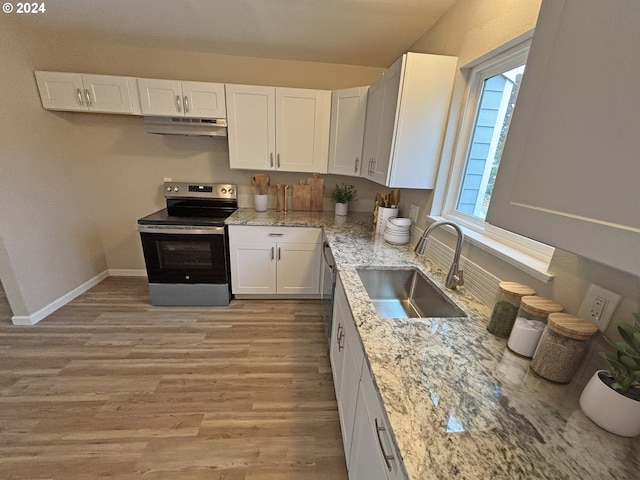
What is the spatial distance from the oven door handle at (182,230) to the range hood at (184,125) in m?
0.91

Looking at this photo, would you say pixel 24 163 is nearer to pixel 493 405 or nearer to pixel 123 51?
pixel 123 51

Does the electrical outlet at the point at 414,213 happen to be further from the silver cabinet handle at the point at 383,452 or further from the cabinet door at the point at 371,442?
the silver cabinet handle at the point at 383,452

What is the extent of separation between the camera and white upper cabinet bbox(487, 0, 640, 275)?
44 centimetres

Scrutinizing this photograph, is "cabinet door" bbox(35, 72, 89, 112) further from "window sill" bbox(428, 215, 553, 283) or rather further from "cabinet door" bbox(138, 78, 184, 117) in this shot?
"window sill" bbox(428, 215, 553, 283)

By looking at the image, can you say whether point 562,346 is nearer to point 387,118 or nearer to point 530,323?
point 530,323

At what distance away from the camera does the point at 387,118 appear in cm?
182

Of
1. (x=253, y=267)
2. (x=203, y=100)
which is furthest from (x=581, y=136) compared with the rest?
(x=203, y=100)

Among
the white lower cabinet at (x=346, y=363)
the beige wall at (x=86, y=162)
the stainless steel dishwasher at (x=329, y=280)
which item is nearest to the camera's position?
the white lower cabinet at (x=346, y=363)

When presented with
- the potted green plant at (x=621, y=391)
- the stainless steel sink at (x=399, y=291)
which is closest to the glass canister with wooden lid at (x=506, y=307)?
the potted green plant at (x=621, y=391)

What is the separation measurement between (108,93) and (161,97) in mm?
467

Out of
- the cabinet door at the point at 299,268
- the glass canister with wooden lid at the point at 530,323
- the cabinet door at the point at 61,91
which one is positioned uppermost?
the cabinet door at the point at 61,91

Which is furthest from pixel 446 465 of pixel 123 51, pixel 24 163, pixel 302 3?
pixel 123 51

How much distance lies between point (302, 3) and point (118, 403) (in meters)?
2.82

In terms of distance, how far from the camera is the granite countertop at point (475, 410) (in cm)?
56
